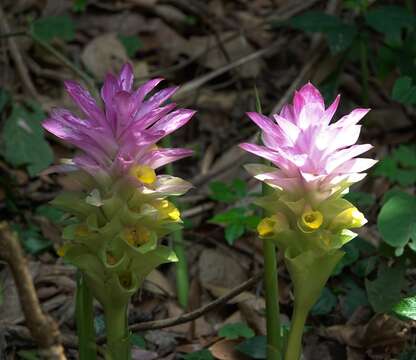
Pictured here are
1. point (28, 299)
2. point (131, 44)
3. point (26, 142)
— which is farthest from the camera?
point (131, 44)

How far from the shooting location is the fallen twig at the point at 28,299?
1805mm

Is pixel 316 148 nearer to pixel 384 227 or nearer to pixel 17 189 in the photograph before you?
pixel 384 227

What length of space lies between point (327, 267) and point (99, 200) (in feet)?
2.12

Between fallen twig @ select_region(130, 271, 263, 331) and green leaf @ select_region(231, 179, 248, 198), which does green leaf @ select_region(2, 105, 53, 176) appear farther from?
fallen twig @ select_region(130, 271, 263, 331)

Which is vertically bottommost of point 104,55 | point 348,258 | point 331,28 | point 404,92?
point 348,258

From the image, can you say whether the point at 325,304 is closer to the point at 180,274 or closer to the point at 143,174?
the point at 180,274

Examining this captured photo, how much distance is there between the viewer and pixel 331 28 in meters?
4.15

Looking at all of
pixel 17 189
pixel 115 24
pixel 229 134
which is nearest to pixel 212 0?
pixel 115 24

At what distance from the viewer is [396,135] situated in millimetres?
4762

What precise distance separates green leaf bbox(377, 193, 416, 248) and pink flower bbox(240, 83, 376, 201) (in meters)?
0.89

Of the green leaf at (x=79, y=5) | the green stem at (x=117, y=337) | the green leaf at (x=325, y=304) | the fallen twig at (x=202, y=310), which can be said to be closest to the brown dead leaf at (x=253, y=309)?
the green leaf at (x=325, y=304)

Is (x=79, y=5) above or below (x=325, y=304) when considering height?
above

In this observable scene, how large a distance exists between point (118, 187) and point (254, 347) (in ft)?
3.31

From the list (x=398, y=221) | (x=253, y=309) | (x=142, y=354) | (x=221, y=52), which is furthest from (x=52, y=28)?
(x=398, y=221)
